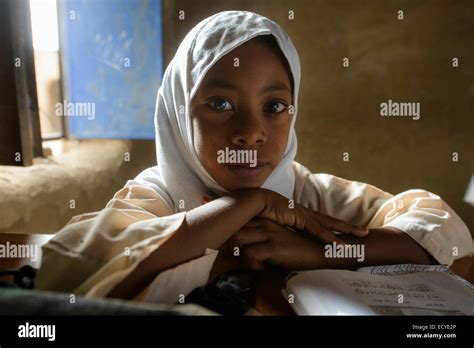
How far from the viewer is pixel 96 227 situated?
596 millimetres

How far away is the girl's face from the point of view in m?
0.74

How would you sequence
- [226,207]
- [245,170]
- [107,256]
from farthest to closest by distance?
1. [245,170]
2. [226,207]
3. [107,256]

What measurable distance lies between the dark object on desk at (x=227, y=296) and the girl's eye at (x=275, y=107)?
1.07 ft

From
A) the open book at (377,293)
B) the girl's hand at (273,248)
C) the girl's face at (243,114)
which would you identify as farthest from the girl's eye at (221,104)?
the open book at (377,293)

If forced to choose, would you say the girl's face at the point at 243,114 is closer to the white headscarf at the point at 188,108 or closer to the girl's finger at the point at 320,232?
the white headscarf at the point at 188,108

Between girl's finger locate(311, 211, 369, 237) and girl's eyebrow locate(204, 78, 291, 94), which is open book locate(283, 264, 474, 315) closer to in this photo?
girl's finger locate(311, 211, 369, 237)

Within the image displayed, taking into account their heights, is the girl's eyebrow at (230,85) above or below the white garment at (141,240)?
above

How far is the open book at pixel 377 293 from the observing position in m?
0.55

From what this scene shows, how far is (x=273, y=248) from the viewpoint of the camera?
0.69m

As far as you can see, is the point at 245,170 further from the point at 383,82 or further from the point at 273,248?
the point at 383,82

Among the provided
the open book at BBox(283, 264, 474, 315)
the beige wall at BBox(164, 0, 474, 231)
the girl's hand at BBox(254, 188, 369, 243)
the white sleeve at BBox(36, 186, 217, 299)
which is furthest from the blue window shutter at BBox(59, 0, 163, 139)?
the open book at BBox(283, 264, 474, 315)

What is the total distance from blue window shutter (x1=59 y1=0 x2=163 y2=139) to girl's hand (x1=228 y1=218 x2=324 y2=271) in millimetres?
394

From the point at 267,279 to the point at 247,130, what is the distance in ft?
0.86

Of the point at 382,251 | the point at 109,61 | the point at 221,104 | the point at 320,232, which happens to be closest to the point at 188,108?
the point at 221,104
